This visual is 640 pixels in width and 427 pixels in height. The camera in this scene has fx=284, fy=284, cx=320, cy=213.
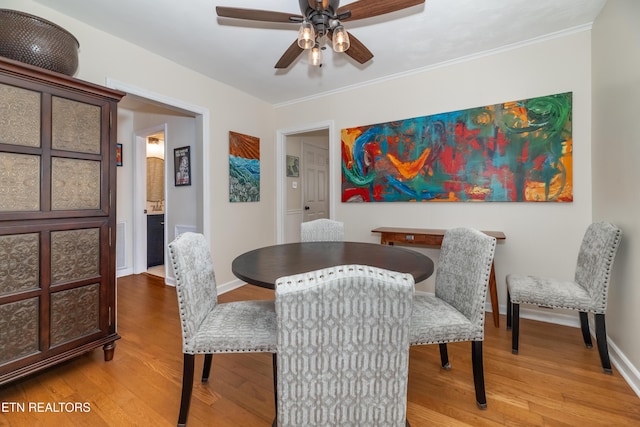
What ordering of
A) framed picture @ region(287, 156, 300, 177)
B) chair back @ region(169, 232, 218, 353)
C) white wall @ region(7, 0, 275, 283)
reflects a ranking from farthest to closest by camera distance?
framed picture @ region(287, 156, 300, 177) < white wall @ region(7, 0, 275, 283) < chair back @ region(169, 232, 218, 353)

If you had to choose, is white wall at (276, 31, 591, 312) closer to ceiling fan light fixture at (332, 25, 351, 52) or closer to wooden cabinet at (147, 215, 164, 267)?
ceiling fan light fixture at (332, 25, 351, 52)

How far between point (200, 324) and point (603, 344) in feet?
7.97

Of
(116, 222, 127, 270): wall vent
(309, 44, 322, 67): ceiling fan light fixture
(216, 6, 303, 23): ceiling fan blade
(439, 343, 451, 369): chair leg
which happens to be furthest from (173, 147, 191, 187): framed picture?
(439, 343, 451, 369): chair leg

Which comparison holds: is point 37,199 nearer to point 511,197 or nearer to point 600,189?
point 511,197

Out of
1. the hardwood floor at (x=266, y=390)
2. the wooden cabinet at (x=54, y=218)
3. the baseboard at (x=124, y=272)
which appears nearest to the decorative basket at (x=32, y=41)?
the wooden cabinet at (x=54, y=218)

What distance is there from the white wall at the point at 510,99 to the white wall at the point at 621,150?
15cm

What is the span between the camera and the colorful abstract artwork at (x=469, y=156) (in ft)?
7.99

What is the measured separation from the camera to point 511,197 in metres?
2.59

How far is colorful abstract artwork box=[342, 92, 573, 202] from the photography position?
2436 mm

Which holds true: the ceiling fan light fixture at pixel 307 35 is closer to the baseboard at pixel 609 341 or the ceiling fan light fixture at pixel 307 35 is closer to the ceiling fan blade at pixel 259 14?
the ceiling fan blade at pixel 259 14

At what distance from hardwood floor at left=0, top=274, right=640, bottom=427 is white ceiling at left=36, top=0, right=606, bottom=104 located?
2.50 m

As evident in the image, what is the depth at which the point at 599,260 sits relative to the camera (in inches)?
72.2

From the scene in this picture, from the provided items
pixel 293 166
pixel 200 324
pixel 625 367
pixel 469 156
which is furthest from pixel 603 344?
pixel 293 166

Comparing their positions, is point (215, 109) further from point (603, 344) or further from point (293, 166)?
point (603, 344)
